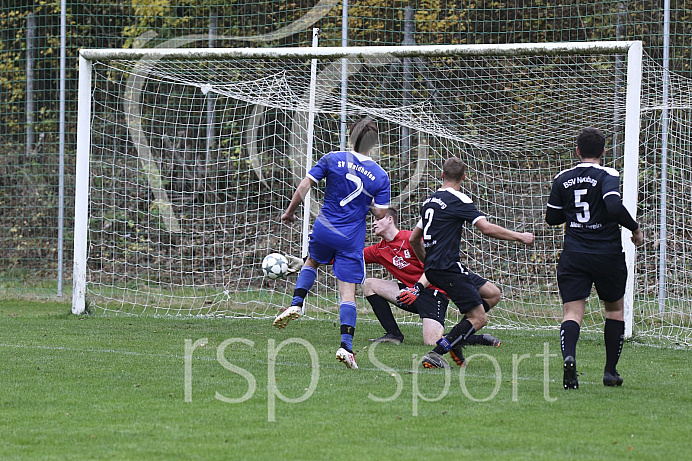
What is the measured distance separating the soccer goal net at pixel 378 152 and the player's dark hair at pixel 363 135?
290cm

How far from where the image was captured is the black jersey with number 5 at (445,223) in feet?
22.3

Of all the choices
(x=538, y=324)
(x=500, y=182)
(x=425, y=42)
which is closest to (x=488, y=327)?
(x=538, y=324)

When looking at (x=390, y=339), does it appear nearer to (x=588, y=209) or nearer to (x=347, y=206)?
(x=347, y=206)

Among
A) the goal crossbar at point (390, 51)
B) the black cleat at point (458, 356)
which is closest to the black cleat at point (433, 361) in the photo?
the black cleat at point (458, 356)

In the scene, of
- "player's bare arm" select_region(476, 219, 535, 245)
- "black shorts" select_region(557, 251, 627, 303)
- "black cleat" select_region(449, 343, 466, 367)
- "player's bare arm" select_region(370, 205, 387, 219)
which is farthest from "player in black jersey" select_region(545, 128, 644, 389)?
"player's bare arm" select_region(370, 205, 387, 219)

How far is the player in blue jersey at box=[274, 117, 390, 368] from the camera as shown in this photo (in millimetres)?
6953

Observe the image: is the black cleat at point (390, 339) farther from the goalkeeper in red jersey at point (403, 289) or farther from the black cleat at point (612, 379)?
the black cleat at point (612, 379)

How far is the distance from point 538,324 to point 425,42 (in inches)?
253

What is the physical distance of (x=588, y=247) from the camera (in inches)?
242

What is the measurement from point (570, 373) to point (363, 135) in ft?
8.31

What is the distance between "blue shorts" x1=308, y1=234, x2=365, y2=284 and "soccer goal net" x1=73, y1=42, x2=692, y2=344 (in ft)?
11.2

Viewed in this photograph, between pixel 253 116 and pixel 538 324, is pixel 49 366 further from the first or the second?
pixel 253 116

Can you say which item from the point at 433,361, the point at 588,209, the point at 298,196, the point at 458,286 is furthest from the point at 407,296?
the point at 588,209

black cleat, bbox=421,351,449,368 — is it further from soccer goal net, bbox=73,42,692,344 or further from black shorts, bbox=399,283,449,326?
soccer goal net, bbox=73,42,692,344
